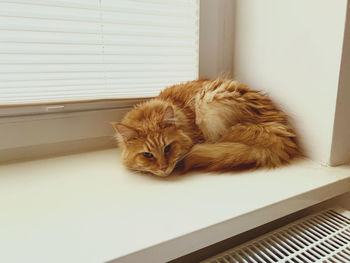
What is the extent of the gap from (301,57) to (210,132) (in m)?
0.44

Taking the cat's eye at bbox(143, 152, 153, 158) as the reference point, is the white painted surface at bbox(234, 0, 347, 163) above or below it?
above

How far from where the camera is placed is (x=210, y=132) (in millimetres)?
1069

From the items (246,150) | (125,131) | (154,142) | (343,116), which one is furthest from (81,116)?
(343,116)

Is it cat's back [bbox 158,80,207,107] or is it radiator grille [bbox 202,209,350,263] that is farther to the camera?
cat's back [bbox 158,80,207,107]

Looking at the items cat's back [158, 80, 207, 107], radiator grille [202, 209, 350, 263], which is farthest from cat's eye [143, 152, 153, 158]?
radiator grille [202, 209, 350, 263]

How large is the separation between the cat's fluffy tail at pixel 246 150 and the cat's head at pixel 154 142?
0.19ft

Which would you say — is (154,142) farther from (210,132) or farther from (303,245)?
(303,245)

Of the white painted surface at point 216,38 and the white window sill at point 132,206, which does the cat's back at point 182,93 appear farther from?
the white window sill at point 132,206

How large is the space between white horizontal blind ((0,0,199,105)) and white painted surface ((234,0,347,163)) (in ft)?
0.98

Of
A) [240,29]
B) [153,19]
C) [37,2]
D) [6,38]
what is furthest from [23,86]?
[240,29]

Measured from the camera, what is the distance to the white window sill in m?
0.58

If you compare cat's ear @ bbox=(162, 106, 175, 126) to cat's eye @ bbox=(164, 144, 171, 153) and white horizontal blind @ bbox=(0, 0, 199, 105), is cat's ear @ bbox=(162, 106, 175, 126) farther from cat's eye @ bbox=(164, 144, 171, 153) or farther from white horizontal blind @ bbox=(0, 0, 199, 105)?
white horizontal blind @ bbox=(0, 0, 199, 105)

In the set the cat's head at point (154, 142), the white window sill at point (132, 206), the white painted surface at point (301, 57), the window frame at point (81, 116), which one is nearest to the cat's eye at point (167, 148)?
the cat's head at point (154, 142)

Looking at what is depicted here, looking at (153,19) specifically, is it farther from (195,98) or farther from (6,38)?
(6,38)
